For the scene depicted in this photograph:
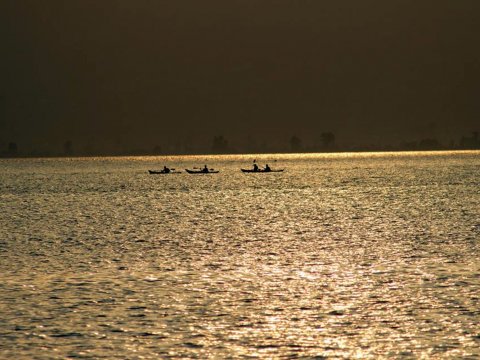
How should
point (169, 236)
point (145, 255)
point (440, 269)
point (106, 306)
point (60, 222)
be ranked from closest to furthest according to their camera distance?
point (106, 306)
point (440, 269)
point (145, 255)
point (169, 236)
point (60, 222)

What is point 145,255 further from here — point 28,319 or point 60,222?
point 60,222

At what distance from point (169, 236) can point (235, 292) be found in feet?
120

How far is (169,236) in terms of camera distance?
79.6 m

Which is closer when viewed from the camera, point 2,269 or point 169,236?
point 2,269

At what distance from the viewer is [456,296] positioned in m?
41.5

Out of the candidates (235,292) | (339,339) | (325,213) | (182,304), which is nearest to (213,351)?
(339,339)

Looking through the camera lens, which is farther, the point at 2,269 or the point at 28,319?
the point at 2,269

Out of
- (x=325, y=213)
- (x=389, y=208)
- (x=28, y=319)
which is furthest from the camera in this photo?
(x=389, y=208)

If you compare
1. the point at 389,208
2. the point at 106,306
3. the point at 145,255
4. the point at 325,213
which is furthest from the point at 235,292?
the point at 389,208

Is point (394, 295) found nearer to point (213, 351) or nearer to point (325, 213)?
point (213, 351)

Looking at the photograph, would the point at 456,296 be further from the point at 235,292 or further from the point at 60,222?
the point at 60,222

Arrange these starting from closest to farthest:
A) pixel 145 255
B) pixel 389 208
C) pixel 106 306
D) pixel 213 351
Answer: pixel 213 351 → pixel 106 306 → pixel 145 255 → pixel 389 208

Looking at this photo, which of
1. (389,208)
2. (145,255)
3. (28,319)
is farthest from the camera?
(389,208)

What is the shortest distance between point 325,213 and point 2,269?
63.6 metres
